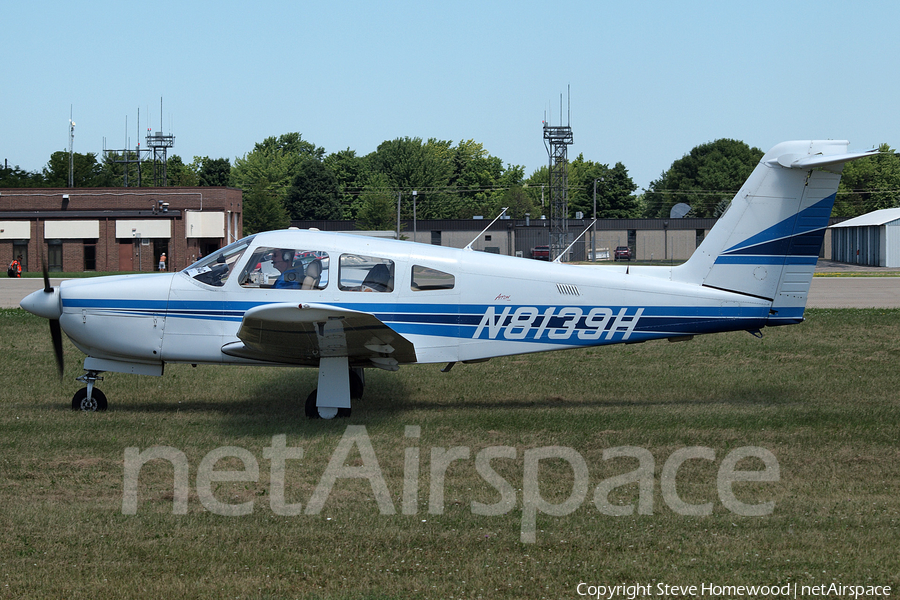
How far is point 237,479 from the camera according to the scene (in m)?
7.04

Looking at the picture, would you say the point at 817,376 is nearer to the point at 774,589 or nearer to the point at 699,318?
the point at 699,318

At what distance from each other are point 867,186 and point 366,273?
3870 inches

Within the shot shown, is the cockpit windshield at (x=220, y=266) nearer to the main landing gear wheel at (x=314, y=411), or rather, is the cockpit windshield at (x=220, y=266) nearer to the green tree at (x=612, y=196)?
the main landing gear wheel at (x=314, y=411)

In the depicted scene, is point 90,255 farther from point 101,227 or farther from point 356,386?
point 356,386

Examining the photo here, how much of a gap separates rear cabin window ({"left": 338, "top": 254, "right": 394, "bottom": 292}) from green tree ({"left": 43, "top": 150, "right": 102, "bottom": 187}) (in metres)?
86.1

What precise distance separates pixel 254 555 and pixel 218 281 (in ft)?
15.2

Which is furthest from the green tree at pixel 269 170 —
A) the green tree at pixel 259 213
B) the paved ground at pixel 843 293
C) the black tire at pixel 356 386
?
the black tire at pixel 356 386

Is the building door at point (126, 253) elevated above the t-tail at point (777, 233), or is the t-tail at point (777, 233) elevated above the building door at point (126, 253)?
the building door at point (126, 253)

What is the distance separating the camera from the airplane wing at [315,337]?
26.4 feet

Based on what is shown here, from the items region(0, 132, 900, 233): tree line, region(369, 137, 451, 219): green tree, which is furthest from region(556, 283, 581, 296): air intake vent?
region(369, 137, 451, 219): green tree

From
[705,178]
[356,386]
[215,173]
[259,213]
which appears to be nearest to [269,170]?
[215,173]

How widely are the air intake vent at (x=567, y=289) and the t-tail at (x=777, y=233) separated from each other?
1.42 metres

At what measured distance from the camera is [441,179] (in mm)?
100375

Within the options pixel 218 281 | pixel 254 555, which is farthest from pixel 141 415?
pixel 254 555
